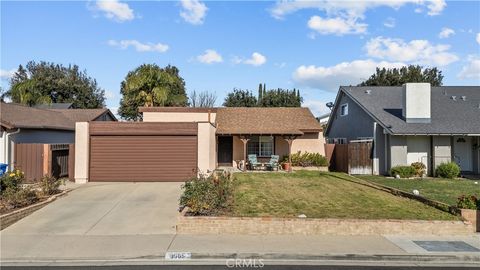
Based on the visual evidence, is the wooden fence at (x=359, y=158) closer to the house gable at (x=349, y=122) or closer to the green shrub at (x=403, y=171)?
the house gable at (x=349, y=122)

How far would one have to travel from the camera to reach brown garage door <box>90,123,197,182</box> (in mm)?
18281

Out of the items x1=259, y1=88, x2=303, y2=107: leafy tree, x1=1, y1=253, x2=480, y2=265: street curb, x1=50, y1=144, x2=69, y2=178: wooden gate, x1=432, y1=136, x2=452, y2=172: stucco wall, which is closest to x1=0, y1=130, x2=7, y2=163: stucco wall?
x1=50, y1=144, x2=69, y2=178: wooden gate

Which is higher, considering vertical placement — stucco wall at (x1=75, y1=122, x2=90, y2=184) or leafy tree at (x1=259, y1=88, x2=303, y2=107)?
leafy tree at (x1=259, y1=88, x2=303, y2=107)

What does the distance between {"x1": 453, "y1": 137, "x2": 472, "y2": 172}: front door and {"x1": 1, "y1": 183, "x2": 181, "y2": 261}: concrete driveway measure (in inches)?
665

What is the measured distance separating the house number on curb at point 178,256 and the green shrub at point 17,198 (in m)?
6.01

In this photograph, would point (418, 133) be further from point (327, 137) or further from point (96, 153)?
point (96, 153)

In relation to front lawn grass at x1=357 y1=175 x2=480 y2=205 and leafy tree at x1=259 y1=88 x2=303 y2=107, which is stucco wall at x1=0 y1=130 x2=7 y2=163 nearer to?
front lawn grass at x1=357 y1=175 x2=480 y2=205

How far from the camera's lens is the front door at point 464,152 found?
2423 centimetres

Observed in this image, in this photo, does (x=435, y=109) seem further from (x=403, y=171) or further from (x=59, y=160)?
→ (x=59, y=160)

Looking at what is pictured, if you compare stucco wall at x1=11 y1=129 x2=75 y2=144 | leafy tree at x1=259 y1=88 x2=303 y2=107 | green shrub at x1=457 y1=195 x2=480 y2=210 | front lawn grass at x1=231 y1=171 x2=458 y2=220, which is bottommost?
front lawn grass at x1=231 y1=171 x2=458 y2=220

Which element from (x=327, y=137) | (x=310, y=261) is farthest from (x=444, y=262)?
(x=327, y=137)

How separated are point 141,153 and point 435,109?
57.2ft

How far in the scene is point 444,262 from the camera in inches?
326

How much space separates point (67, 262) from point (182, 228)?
2846 millimetres
